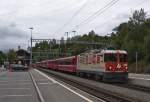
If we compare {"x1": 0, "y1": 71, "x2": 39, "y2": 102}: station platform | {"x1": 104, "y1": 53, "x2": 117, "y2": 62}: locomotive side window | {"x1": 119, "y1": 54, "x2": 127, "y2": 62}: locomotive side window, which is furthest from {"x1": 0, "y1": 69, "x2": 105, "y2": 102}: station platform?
{"x1": 119, "y1": 54, "x2": 127, "y2": 62}: locomotive side window

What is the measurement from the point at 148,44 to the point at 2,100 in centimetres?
6952

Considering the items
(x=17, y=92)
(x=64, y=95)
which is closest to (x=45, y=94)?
(x=64, y=95)

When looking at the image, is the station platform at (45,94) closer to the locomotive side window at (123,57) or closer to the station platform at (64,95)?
the station platform at (64,95)

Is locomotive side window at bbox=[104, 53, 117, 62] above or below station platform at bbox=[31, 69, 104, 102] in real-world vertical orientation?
above

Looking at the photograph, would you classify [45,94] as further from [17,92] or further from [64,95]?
[17,92]

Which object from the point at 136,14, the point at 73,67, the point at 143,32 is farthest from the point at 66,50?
the point at 73,67

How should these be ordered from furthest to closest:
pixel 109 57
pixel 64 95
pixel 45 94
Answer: pixel 109 57 < pixel 45 94 < pixel 64 95

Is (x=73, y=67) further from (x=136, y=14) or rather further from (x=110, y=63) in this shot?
(x=136, y=14)

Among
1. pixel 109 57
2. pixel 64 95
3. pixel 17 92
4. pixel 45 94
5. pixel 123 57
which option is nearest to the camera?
pixel 64 95

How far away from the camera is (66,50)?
160125mm

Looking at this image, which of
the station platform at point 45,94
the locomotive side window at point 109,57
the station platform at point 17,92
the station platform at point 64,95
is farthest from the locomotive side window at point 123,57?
the station platform at point 64,95

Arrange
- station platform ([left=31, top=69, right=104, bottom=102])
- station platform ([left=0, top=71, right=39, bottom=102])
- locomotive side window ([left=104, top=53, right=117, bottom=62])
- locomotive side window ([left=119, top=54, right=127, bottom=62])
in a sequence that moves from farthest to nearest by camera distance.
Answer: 1. locomotive side window ([left=119, top=54, right=127, bottom=62])
2. locomotive side window ([left=104, top=53, right=117, bottom=62])
3. station platform ([left=0, top=71, right=39, bottom=102])
4. station platform ([left=31, top=69, right=104, bottom=102])

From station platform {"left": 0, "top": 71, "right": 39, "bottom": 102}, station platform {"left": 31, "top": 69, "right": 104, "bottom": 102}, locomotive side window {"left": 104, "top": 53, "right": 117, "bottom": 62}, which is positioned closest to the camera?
station platform {"left": 31, "top": 69, "right": 104, "bottom": 102}

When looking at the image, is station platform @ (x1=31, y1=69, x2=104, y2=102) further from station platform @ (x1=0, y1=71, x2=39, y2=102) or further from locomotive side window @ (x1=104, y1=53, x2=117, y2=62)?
locomotive side window @ (x1=104, y1=53, x2=117, y2=62)
